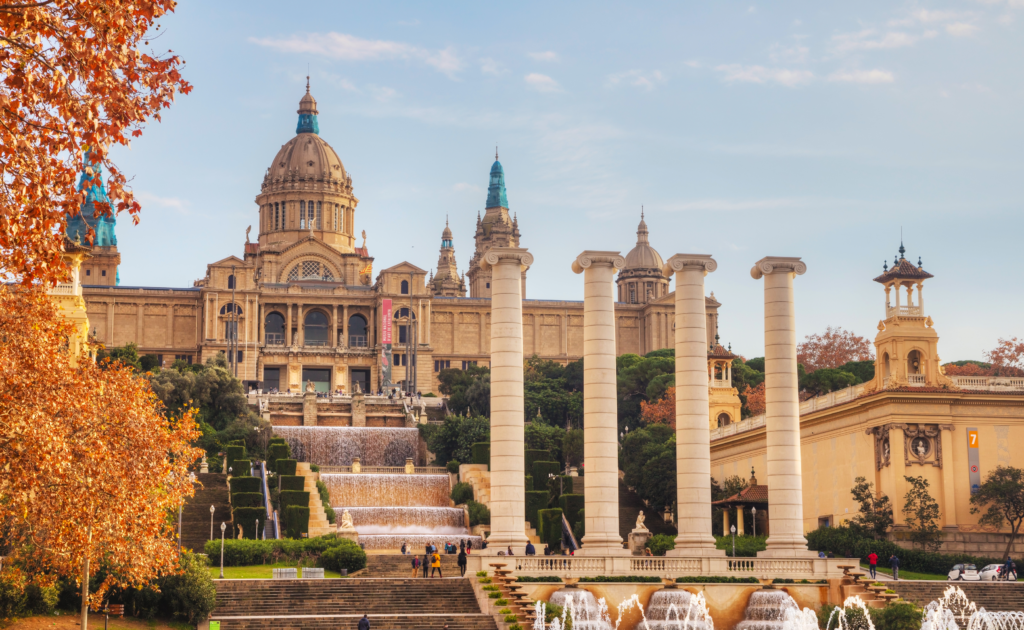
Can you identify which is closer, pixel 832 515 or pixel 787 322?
pixel 787 322

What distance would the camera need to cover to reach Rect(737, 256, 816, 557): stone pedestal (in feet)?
143

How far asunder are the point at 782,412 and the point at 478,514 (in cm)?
2844

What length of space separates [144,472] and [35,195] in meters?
14.5

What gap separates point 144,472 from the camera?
30422 millimetres

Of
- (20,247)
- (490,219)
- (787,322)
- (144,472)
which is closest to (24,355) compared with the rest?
(144,472)

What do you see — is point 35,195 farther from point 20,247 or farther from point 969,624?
point 969,624

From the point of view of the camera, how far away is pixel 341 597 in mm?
40406

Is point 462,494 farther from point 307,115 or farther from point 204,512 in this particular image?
point 307,115

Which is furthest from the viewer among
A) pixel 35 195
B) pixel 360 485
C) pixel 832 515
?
pixel 360 485

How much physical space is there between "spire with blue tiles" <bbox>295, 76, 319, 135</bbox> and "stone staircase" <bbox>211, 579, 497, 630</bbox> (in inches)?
4773

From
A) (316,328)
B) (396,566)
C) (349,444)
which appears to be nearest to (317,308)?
(316,328)

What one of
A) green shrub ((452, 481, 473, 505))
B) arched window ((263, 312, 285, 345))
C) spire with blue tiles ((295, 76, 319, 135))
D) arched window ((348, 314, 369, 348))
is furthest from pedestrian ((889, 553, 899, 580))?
spire with blue tiles ((295, 76, 319, 135))

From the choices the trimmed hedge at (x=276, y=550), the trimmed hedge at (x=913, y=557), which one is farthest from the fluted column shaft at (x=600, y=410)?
the trimmed hedge at (x=913, y=557)

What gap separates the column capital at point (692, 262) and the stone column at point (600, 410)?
6.21ft
